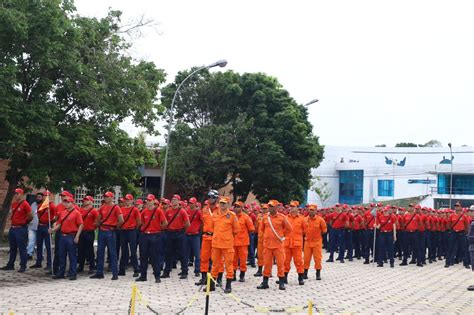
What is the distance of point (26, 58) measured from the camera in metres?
20.1

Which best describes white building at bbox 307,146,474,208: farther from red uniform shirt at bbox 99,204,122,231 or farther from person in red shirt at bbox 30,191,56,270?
red uniform shirt at bbox 99,204,122,231

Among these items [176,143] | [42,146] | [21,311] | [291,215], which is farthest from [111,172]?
[176,143]

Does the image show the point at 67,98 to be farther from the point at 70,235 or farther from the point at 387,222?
the point at 387,222

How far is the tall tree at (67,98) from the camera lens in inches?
743

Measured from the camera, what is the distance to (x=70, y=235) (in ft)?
47.4

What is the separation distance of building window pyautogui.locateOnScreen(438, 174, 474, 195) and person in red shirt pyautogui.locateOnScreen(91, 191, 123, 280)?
65.8m

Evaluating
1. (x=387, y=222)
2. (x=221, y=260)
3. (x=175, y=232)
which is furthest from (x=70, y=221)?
A: (x=387, y=222)

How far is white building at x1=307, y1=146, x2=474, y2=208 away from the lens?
74.4m

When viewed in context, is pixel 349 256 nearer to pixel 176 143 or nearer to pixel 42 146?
pixel 42 146

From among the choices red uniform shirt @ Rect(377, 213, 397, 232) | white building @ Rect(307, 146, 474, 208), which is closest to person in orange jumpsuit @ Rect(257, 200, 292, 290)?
red uniform shirt @ Rect(377, 213, 397, 232)

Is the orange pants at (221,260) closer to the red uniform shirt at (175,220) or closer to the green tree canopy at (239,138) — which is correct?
the red uniform shirt at (175,220)

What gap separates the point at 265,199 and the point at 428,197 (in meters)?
35.8

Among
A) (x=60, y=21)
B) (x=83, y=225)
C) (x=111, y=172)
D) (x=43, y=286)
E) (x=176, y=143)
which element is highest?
(x=60, y=21)

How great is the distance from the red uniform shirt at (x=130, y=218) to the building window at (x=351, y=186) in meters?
69.3
